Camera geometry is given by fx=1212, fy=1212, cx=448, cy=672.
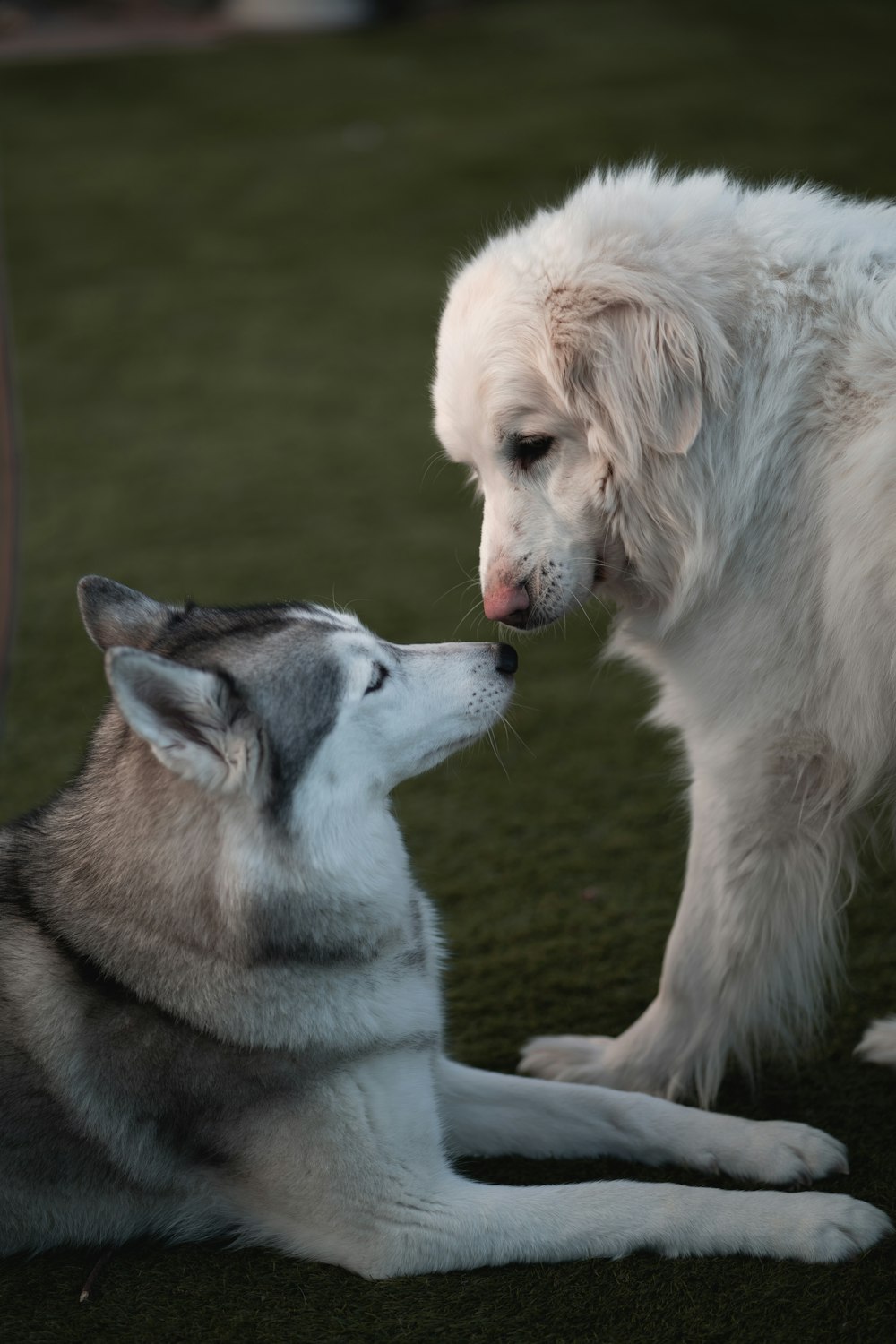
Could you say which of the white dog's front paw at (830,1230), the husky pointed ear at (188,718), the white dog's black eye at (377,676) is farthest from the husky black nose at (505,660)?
the white dog's front paw at (830,1230)

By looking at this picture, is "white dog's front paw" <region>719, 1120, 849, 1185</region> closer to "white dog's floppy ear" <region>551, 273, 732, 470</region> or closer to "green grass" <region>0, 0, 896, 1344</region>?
"green grass" <region>0, 0, 896, 1344</region>


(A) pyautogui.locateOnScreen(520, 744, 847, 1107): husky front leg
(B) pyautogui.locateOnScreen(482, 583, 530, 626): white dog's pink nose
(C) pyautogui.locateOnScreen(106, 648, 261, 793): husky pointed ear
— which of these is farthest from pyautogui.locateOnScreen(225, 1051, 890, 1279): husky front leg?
(B) pyautogui.locateOnScreen(482, 583, 530, 626): white dog's pink nose

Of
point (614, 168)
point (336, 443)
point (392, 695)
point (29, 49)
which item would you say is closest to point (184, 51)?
point (29, 49)

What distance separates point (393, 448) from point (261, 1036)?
13.2 ft

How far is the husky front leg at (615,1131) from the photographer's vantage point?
2.17 metres

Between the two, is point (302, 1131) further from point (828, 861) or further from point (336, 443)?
point (336, 443)

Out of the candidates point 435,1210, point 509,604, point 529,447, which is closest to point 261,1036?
point 435,1210

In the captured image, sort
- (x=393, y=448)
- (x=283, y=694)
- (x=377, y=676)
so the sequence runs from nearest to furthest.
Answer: (x=283, y=694)
(x=377, y=676)
(x=393, y=448)

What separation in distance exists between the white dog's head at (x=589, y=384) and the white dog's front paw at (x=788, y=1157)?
3.31 feet

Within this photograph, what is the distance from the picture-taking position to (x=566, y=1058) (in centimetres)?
250

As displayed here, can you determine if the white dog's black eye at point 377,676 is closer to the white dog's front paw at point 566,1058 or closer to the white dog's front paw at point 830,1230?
the white dog's front paw at point 566,1058

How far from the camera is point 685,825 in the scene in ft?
10.8

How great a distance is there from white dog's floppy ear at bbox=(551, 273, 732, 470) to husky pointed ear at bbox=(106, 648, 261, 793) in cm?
86

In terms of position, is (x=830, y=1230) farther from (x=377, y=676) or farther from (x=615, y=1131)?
(x=377, y=676)
